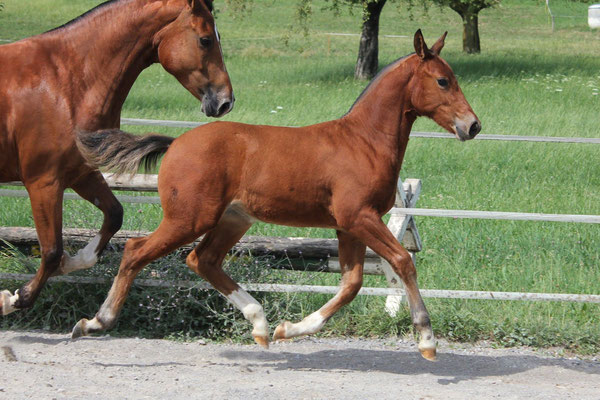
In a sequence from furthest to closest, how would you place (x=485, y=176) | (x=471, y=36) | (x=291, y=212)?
(x=471, y=36)
(x=485, y=176)
(x=291, y=212)

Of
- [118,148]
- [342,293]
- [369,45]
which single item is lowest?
[369,45]

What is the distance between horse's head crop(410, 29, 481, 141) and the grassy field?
5.32 ft

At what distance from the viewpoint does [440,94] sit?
172 inches

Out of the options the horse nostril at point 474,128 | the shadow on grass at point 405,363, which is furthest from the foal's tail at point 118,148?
the horse nostril at point 474,128

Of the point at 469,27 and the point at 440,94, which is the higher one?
the point at 440,94

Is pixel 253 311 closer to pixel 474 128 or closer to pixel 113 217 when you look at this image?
pixel 113 217

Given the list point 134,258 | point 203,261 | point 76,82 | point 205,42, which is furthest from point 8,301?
point 205,42

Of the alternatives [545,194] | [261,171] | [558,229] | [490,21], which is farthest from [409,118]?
[490,21]

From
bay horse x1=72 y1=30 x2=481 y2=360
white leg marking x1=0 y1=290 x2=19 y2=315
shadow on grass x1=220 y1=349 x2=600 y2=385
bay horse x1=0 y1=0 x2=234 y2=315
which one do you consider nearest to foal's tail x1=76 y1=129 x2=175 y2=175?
bay horse x1=72 y1=30 x2=481 y2=360

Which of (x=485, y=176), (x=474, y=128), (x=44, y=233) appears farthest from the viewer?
(x=485, y=176)

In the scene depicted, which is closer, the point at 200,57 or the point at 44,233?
the point at 200,57

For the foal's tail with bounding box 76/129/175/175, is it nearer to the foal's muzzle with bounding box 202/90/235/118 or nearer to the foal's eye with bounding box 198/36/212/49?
the foal's muzzle with bounding box 202/90/235/118

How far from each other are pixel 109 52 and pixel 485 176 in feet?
20.2

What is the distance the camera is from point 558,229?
7.39 meters
